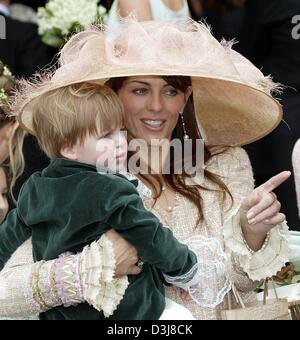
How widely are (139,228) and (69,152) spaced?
36 centimetres

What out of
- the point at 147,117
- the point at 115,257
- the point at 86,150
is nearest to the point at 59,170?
the point at 86,150

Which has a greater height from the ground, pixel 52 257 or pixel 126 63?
pixel 126 63

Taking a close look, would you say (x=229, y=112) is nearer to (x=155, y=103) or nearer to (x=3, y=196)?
(x=155, y=103)

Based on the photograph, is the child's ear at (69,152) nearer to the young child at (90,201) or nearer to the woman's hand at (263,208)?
the young child at (90,201)

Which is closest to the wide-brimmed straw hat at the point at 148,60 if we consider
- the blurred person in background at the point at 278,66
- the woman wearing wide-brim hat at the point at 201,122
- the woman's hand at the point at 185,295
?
the woman wearing wide-brim hat at the point at 201,122

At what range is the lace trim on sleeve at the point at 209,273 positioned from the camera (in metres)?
3.31

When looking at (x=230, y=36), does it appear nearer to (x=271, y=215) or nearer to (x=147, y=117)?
(x=147, y=117)

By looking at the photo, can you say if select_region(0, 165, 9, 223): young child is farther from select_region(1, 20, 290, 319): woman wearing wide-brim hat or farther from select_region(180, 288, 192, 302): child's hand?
select_region(180, 288, 192, 302): child's hand

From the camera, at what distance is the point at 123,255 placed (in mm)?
3010

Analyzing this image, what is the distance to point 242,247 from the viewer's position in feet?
10.6

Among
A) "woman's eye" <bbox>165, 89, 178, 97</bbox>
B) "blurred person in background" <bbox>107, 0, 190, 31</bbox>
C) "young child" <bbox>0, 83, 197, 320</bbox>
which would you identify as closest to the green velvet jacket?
"young child" <bbox>0, 83, 197, 320</bbox>

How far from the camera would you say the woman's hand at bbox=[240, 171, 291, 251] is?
3016 millimetres

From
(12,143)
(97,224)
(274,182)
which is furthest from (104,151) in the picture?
(12,143)
